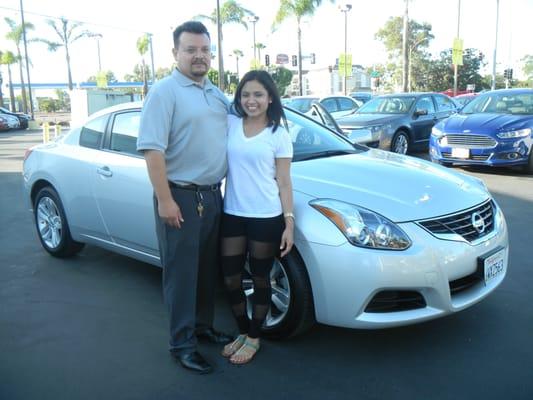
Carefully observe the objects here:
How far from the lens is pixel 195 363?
2939 millimetres

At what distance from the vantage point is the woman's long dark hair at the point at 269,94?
2809 millimetres

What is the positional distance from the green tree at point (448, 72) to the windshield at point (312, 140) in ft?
186

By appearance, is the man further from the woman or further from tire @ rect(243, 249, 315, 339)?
tire @ rect(243, 249, 315, 339)

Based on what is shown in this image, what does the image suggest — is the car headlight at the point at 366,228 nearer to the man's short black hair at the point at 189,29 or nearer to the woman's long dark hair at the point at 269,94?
the woman's long dark hair at the point at 269,94

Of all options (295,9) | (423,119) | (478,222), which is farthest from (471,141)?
(295,9)

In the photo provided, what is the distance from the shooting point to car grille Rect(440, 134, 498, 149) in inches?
345

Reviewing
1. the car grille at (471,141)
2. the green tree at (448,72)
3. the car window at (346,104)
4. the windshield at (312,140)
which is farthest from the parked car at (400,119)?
the green tree at (448,72)

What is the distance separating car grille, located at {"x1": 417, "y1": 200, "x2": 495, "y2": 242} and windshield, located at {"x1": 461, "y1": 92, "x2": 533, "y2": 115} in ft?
22.3

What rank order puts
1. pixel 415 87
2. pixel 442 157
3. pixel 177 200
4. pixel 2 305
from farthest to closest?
1. pixel 415 87
2. pixel 442 157
3. pixel 2 305
4. pixel 177 200

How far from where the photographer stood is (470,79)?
57812mm

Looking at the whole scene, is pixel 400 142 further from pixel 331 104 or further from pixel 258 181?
pixel 258 181

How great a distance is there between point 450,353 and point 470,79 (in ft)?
199

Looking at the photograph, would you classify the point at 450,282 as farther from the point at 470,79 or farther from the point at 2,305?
the point at 470,79

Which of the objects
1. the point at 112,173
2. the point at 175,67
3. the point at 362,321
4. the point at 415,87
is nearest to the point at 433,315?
the point at 362,321
